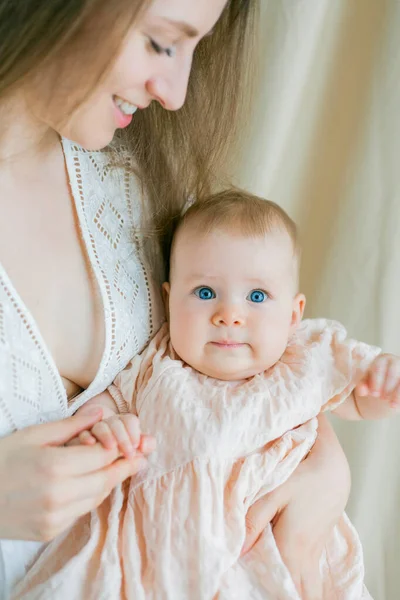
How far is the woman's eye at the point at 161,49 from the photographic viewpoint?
0.87 meters

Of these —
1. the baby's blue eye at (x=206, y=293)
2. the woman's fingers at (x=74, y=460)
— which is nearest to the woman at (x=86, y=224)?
the woman's fingers at (x=74, y=460)

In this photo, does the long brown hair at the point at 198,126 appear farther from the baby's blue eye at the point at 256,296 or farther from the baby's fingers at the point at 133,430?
the baby's fingers at the point at 133,430

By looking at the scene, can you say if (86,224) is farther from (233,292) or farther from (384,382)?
(384,382)

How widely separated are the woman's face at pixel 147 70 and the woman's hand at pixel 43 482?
0.39 meters

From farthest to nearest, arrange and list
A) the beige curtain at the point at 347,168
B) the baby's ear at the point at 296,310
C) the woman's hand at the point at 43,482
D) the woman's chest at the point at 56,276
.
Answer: the beige curtain at the point at 347,168 → the baby's ear at the point at 296,310 → the woman's chest at the point at 56,276 → the woman's hand at the point at 43,482

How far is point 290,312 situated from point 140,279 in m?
0.23

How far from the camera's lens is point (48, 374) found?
0.91 m

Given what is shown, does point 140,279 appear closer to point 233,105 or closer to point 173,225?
point 173,225

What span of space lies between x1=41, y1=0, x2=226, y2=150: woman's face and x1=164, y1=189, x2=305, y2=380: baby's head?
0.62 feet

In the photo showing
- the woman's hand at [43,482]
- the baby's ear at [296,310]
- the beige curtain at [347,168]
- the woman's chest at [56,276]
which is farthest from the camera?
the beige curtain at [347,168]

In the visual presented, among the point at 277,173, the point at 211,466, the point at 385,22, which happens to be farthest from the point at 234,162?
the point at 211,466

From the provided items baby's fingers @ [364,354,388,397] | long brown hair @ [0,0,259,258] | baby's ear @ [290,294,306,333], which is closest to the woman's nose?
long brown hair @ [0,0,259,258]

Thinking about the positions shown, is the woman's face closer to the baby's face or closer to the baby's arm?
the baby's face

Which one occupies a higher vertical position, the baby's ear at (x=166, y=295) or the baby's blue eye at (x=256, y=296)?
the baby's blue eye at (x=256, y=296)
